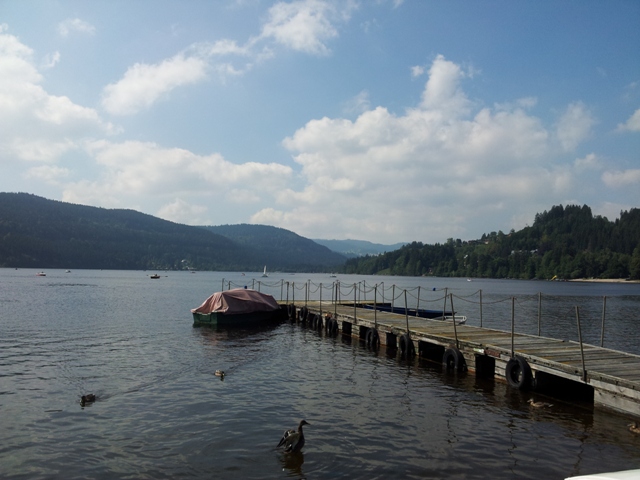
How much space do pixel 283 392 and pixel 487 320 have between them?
122 feet

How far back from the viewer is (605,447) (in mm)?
13344

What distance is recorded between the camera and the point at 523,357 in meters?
19.3

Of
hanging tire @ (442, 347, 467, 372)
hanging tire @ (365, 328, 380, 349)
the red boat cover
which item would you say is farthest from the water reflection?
the red boat cover

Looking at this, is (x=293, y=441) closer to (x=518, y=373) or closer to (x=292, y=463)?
(x=292, y=463)

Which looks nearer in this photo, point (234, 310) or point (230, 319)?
point (230, 319)

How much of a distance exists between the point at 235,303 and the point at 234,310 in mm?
764

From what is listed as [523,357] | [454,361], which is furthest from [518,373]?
[454,361]

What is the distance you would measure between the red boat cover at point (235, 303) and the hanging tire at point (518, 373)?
27.2m

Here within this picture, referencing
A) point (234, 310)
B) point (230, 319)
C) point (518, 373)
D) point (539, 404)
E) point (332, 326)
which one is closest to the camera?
point (539, 404)

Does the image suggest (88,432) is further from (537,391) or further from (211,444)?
(537,391)

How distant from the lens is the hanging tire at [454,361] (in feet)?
74.8

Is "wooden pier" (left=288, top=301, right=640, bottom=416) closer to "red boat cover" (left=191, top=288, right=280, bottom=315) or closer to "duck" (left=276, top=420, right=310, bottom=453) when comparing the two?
"duck" (left=276, top=420, right=310, bottom=453)

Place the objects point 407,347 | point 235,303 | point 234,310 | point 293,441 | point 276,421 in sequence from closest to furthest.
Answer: point 293,441 < point 276,421 < point 407,347 < point 234,310 < point 235,303

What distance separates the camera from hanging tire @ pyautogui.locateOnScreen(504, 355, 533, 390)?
61.7 feet
